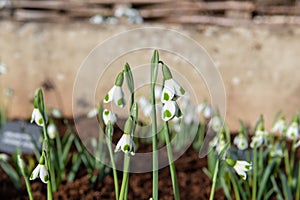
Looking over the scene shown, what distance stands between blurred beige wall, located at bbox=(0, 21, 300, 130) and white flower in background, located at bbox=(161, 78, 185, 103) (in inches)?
57.1

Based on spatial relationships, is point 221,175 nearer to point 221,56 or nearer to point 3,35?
point 221,56

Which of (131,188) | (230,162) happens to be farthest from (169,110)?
(131,188)

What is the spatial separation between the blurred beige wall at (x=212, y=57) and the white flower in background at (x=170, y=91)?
1.45 meters

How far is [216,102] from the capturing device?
8.26ft

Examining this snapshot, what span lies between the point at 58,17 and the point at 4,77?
0.46 m

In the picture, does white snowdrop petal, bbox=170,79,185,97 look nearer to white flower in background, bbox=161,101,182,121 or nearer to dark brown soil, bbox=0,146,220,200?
white flower in background, bbox=161,101,182,121

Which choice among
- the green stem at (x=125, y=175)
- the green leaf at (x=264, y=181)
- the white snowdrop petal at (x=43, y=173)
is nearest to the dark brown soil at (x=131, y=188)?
the green leaf at (x=264, y=181)

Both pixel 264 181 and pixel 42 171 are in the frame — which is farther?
pixel 264 181

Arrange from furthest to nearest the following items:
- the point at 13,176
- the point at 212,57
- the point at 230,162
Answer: the point at 212,57
the point at 13,176
the point at 230,162

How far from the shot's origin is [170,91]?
1.12 meters

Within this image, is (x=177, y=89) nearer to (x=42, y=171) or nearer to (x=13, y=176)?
(x=42, y=171)

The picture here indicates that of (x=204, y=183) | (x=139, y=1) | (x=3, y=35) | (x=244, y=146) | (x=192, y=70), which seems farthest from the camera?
(x=139, y=1)

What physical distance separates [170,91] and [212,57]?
4.89 feet

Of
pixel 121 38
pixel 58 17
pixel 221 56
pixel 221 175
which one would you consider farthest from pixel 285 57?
pixel 58 17
